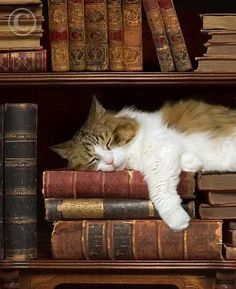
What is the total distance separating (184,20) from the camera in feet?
5.39

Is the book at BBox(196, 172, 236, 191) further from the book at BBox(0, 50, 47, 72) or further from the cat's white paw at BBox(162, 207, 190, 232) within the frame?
the book at BBox(0, 50, 47, 72)

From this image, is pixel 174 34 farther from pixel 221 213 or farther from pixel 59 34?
pixel 221 213

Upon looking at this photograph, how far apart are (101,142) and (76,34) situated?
272mm

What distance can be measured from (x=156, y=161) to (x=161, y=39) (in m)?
0.27

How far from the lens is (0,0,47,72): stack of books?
4.30 feet

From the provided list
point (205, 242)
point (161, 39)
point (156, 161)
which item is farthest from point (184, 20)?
point (205, 242)

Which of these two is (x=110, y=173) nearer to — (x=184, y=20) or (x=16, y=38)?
(x=16, y=38)

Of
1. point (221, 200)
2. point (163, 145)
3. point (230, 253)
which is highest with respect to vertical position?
point (163, 145)

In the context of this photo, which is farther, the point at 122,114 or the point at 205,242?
the point at 122,114

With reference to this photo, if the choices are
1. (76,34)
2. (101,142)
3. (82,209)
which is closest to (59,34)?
(76,34)

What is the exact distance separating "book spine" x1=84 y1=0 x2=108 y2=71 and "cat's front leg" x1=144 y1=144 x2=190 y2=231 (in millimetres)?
236

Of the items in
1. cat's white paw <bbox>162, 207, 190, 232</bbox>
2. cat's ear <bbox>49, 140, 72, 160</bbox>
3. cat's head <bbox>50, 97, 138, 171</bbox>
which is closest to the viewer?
cat's white paw <bbox>162, 207, 190, 232</bbox>

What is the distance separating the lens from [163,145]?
4.56 ft

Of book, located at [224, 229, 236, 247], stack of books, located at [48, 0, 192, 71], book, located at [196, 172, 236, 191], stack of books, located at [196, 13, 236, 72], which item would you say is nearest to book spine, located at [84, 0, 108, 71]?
stack of books, located at [48, 0, 192, 71]
